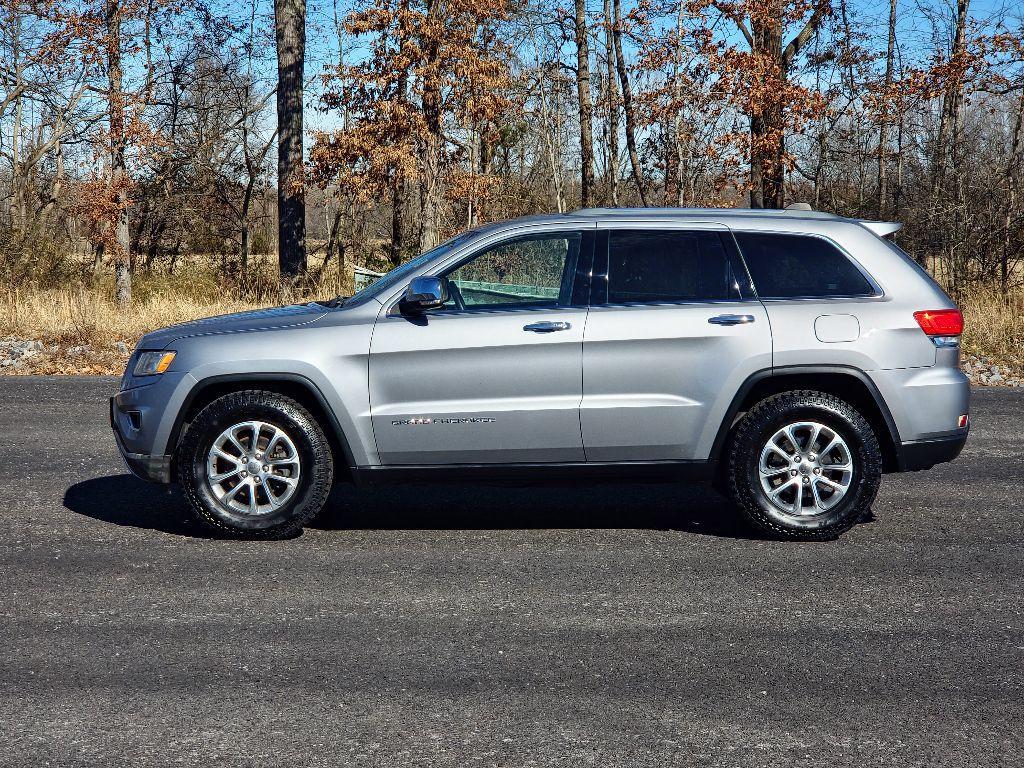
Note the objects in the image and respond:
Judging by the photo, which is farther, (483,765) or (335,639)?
(335,639)

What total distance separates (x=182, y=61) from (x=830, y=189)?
17645 mm

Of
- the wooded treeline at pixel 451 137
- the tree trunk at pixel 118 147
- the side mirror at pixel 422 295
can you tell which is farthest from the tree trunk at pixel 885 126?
the side mirror at pixel 422 295

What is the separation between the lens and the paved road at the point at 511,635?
148 inches

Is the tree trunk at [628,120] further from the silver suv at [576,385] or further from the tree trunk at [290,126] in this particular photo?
the silver suv at [576,385]

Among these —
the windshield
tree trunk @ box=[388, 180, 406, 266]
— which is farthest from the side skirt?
tree trunk @ box=[388, 180, 406, 266]

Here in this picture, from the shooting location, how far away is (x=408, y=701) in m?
4.11

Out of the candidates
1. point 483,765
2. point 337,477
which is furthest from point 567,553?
point 483,765

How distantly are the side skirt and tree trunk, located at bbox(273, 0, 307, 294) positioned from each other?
19.1 m

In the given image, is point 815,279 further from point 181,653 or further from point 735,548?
point 181,653

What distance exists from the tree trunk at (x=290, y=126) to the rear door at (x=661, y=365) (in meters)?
19.4

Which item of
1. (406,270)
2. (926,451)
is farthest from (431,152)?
(926,451)

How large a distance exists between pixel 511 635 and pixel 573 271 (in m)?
2.48

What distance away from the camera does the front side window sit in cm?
654

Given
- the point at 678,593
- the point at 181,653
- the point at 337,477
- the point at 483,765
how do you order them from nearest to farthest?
the point at 483,765
the point at 181,653
the point at 678,593
the point at 337,477
